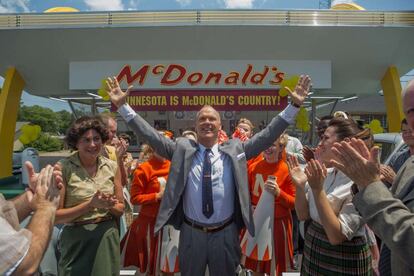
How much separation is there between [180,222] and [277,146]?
53.2 inches

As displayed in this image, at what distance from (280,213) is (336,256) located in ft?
4.52

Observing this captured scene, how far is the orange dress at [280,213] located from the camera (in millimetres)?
3402

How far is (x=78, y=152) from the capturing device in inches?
112

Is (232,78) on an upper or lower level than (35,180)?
upper

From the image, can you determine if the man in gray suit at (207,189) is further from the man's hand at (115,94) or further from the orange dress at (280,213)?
the orange dress at (280,213)

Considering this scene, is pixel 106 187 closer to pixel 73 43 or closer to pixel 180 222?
pixel 180 222

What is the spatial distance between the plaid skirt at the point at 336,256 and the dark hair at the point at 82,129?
184 centimetres

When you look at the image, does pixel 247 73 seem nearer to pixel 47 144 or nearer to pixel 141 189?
pixel 141 189

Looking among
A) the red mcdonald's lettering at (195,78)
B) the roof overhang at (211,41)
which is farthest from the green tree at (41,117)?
the red mcdonald's lettering at (195,78)

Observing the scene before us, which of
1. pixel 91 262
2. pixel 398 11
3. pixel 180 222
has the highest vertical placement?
pixel 398 11

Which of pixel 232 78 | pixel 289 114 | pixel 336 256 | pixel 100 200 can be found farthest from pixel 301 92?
pixel 232 78

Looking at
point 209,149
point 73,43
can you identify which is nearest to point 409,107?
point 209,149

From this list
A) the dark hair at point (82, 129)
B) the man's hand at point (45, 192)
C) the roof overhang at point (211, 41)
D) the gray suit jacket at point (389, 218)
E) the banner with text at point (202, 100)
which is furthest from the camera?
the banner with text at point (202, 100)

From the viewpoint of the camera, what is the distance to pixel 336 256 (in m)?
2.14
